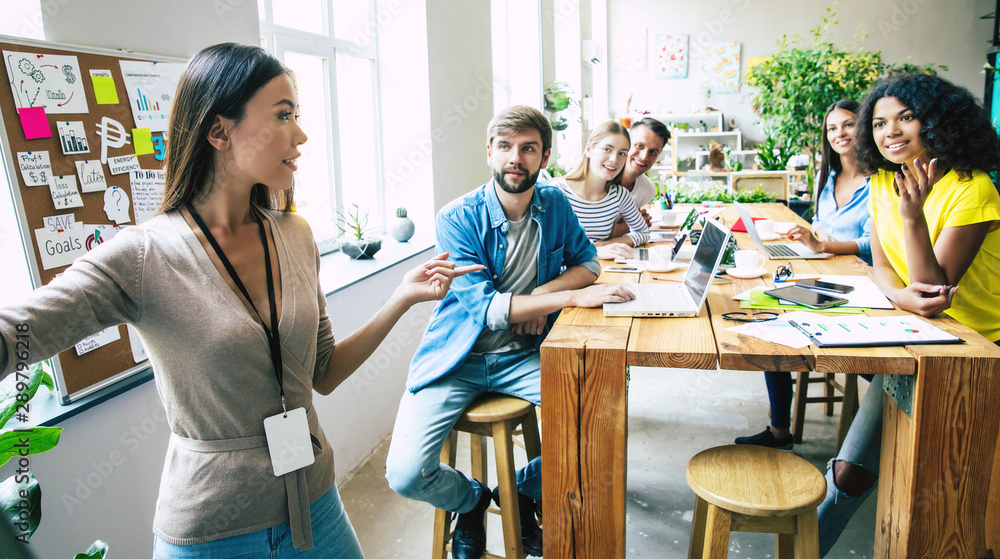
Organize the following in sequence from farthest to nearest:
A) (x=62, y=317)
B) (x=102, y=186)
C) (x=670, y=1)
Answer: (x=670, y=1) < (x=102, y=186) < (x=62, y=317)

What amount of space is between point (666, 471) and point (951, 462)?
1.28 metres

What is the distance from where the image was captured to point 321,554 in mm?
1152

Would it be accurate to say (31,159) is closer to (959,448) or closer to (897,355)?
(897,355)

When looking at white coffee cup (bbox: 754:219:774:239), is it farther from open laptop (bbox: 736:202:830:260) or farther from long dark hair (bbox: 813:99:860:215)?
long dark hair (bbox: 813:99:860:215)

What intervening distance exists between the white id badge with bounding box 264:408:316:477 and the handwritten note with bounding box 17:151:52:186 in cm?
77

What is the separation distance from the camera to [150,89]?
1577 mm

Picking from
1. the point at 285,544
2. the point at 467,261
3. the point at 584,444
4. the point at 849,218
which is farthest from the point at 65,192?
the point at 849,218

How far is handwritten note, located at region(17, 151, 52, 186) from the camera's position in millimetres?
1297

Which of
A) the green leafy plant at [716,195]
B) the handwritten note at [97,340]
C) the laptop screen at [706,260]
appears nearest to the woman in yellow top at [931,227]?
the laptop screen at [706,260]

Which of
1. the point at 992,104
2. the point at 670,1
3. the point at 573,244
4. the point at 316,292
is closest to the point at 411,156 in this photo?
the point at 573,244

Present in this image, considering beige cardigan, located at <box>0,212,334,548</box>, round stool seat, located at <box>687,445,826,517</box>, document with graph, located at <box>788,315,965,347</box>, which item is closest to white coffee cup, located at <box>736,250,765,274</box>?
document with graph, located at <box>788,315,965,347</box>

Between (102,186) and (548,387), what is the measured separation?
1132 millimetres

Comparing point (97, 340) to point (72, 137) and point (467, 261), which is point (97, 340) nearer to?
point (72, 137)

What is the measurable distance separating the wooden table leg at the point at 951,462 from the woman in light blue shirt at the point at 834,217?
119 centimetres
